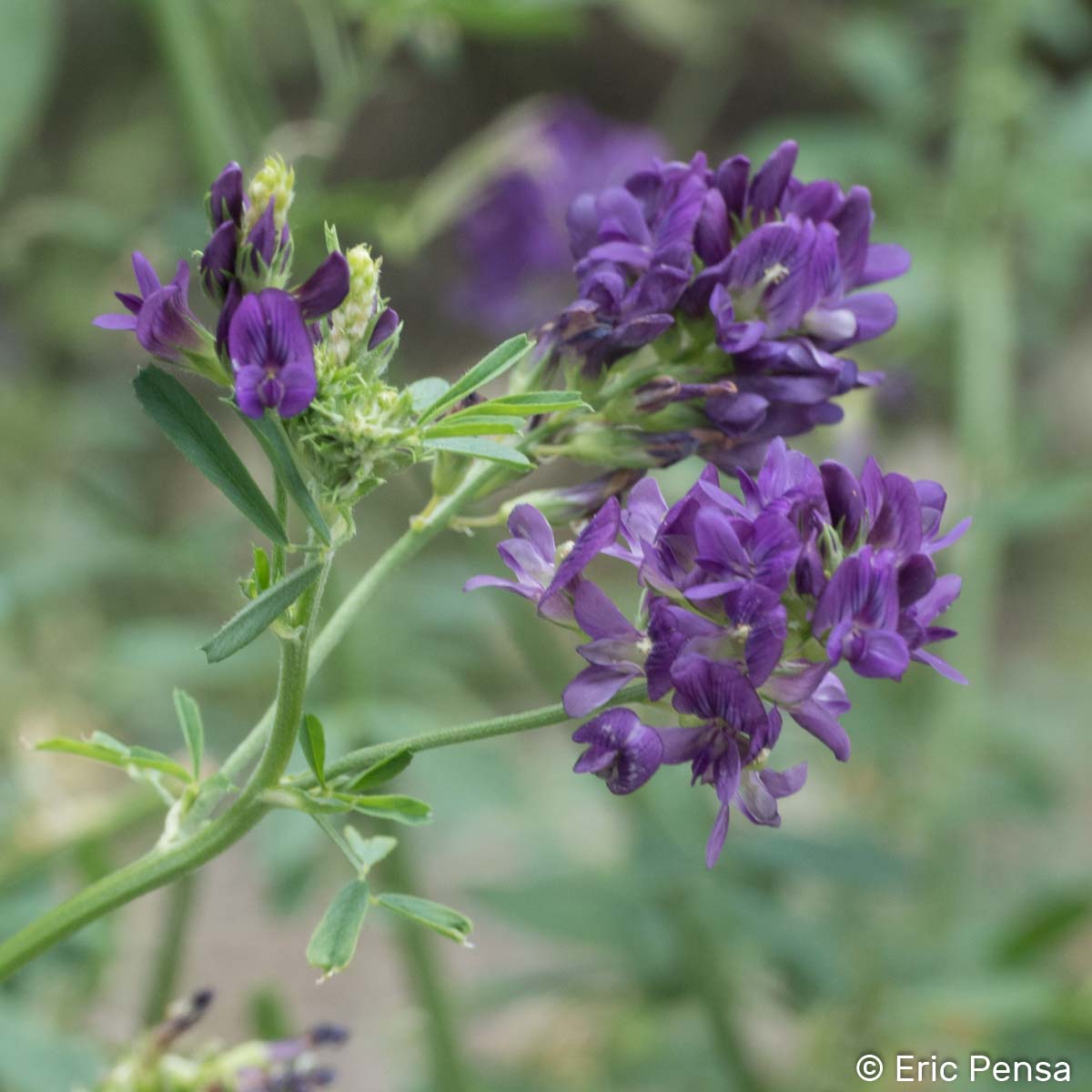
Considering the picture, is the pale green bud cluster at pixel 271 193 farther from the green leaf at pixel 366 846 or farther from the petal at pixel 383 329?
the green leaf at pixel 366 846

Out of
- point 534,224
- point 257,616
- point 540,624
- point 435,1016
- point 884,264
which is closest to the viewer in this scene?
point 257,616

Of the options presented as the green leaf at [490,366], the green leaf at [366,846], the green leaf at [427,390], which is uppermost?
the green leaf at [490,366]

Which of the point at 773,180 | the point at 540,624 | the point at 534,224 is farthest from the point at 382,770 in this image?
the point at 534,224

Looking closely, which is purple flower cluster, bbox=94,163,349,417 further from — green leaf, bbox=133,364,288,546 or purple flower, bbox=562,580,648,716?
purple flower, bbox=562,580,648,716

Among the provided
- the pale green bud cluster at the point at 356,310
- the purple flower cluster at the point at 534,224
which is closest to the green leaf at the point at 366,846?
the pale green bud cluster at the point at 356,310

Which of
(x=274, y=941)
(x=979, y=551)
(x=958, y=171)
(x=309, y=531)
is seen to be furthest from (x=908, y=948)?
(x=274, y=941)

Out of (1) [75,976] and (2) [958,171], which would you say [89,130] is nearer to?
(2) [958,171]

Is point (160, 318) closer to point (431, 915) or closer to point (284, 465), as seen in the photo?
point (284, 465)
